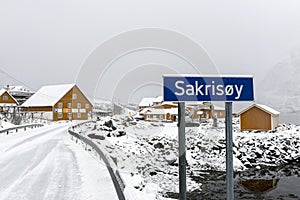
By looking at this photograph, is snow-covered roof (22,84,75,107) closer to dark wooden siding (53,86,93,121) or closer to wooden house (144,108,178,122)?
dark wooden siding (53,86,93,121)

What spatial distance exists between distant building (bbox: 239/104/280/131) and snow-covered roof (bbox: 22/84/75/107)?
138 ft

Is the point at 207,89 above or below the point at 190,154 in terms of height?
above

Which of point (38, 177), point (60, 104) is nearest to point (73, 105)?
point (60, 104)

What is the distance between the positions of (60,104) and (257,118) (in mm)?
43575

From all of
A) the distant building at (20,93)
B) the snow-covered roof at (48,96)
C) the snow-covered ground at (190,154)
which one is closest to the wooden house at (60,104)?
the snow-covered roof at (48,96)

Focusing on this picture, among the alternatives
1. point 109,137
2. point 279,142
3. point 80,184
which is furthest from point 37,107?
point 80,184

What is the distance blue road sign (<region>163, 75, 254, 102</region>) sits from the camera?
9.65 ft

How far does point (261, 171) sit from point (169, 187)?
979 cm

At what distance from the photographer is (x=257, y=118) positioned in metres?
33.6

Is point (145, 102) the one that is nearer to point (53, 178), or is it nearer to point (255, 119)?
point (255, 119)

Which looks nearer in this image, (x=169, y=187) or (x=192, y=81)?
(x=192, y=81)

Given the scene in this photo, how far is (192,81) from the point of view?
9.92 ft

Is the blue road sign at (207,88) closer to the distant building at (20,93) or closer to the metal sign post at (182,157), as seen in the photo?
the metal sign post at (182,157)

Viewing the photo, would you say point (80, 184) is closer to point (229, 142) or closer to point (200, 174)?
point (229, 142)
